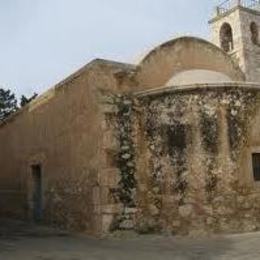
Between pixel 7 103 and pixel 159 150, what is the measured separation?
2040 cm

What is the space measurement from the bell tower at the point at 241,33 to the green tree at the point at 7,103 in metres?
15.8

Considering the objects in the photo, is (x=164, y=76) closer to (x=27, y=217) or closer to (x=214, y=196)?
(x=214, y=196)

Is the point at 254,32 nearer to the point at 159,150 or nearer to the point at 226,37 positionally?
the point at 226,37

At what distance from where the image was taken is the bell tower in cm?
3812

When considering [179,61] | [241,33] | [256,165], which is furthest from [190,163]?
[241,33]

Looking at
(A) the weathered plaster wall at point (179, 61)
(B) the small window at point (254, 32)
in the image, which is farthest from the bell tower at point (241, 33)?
(A) the weathered plaster wall at point (179, 61)

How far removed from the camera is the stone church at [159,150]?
10.6m

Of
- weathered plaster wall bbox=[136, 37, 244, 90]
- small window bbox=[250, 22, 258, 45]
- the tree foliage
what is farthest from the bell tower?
weathered plaster wall bbox=[136, 37, 244, 90]

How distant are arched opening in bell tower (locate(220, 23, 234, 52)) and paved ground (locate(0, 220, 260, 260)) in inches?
1203

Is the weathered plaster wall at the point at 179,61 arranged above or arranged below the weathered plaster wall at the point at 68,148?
above

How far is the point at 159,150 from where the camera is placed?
1088 cm

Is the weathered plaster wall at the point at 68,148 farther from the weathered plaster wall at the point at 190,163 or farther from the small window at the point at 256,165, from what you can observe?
the small window at the point at 256,165

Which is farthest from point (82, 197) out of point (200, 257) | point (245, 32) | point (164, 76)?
point (245, 32)

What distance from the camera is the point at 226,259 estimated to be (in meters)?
7.85
